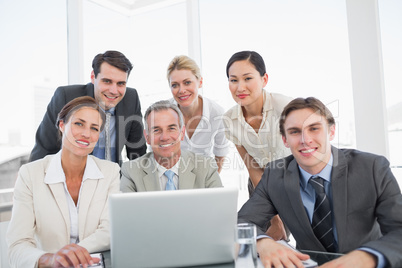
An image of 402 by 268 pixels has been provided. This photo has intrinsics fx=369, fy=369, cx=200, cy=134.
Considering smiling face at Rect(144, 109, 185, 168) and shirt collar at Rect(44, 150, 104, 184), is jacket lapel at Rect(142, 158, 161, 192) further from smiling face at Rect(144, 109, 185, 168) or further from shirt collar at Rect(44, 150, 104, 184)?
shirt collar at Rect(44, 150, 104, 184)

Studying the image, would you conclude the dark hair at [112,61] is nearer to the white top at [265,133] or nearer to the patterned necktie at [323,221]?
the white top at [265,133]

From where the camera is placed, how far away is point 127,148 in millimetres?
2971

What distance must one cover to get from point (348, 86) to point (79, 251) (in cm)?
277

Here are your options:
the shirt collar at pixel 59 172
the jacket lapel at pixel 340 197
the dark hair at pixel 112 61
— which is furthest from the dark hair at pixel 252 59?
the shirt collar at pixel 59 172

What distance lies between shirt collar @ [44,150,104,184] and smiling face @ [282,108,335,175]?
1.02 metres

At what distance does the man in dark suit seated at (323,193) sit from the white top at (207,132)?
1090 millimetres

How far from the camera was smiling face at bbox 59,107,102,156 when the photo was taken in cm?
198

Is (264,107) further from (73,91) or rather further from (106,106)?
(73,91)

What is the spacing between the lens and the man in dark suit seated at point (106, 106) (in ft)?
8.77

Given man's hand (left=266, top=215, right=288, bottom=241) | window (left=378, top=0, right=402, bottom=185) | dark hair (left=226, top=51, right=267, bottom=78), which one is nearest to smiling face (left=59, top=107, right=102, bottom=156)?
dark hair (left=226, top=51, right=267, bottom=78)

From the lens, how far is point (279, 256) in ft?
4.19

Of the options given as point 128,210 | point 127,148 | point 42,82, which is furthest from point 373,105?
point 42,82

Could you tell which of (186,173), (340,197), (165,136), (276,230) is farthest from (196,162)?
(340,197)

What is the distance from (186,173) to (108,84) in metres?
1.03
